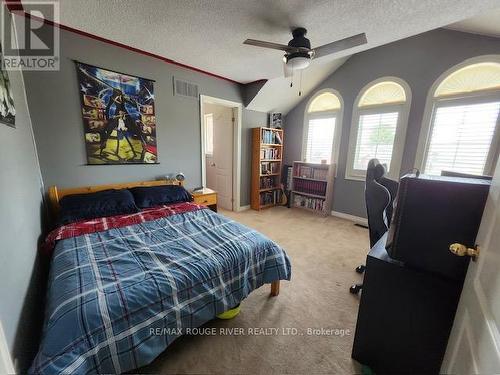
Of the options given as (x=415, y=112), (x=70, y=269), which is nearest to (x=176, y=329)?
(x=70, y=269)

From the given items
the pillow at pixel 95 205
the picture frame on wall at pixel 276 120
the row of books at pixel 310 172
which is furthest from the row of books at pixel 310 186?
the pillow at pixel 95 205

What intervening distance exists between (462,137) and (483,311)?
3.06 m

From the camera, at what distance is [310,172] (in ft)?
13.9

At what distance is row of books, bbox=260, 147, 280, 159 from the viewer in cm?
420

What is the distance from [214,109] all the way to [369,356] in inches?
167

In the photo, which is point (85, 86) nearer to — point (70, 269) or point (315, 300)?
point (70, 269)

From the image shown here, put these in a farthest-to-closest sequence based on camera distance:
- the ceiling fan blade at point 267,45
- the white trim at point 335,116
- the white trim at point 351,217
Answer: the white trim at point 335,116 < the white trim at point 351,217 < the ceiling fan blade at point 267,45

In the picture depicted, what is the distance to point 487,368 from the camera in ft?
1.82

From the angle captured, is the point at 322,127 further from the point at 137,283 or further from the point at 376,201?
the point at 137,283

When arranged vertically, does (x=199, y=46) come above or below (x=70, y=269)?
above

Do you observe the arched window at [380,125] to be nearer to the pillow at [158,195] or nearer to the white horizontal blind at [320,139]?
the white horizontal blind at [320,139]

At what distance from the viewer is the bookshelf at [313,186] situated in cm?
394

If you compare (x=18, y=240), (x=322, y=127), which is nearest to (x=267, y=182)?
(x=322, y=127)

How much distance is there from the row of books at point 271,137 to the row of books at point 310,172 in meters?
0.68
